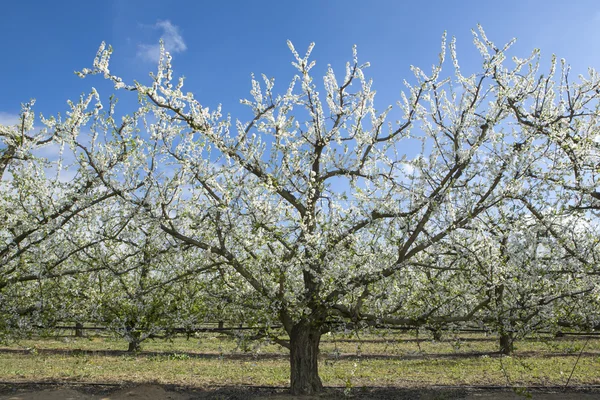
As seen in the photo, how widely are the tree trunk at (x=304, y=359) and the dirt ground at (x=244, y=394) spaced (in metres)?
0.26

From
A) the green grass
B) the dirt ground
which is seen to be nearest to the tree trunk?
the dirt ground

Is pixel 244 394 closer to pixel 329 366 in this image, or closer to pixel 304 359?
pixel 304 359

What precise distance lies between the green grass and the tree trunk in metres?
0.55

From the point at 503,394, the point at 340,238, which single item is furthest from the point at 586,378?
the point at 340,238

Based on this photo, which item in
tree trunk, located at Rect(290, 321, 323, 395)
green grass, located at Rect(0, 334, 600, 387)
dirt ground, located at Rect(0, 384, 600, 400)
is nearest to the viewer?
tree trunk, located at Rect(290, 321, 323, 395)

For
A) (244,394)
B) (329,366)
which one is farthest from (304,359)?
(329,366)

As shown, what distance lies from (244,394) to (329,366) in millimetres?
4626

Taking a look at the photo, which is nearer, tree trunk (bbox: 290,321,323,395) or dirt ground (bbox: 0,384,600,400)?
tree trunk (bbox: 290,321,323,395)

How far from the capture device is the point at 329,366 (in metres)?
14.0

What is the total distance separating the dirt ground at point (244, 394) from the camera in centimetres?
948

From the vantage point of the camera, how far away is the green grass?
11.6 m

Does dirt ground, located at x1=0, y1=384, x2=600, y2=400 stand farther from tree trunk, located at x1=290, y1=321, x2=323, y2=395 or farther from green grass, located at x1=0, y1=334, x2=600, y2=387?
green grass, located at x1=0, y1=334, x2=600, y2=387

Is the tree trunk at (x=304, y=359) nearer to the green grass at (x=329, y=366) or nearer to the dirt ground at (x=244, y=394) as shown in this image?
the dirt ground at (x=244, y=394)

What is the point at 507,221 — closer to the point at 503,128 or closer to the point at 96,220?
the point at 503,128
